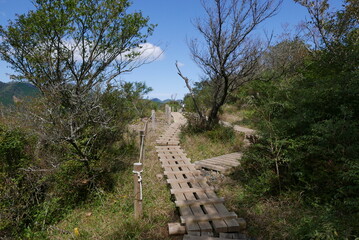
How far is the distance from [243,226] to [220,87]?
6.18 m

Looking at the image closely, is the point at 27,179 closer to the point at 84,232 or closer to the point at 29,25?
the point at 84,232

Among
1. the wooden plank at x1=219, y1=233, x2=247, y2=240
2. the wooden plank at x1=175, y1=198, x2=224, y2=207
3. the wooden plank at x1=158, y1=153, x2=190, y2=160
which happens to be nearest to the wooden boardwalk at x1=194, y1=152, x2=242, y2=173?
the wooden plank at x1=158, y1=153, x2=190, y2=160

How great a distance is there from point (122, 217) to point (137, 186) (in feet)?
2.74

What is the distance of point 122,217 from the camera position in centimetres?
359

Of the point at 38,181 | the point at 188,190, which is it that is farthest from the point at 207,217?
the point at 38,181

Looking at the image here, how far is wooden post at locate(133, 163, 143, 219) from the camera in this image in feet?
10.5

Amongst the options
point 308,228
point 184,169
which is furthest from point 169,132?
point 308,228

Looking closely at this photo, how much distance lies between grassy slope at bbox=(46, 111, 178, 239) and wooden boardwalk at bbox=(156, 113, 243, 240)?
268 mm

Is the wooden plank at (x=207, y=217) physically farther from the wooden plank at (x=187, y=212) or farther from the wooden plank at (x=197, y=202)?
the wooden plank at (x=197, y=202)

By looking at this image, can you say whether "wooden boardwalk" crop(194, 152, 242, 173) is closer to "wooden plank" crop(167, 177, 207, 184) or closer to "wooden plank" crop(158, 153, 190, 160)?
"wooden plank" crop(167, 177, 207, 184)

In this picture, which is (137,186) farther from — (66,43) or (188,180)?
(66,43)

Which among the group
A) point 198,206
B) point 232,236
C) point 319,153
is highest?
point 319,153

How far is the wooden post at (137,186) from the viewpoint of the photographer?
3.21m

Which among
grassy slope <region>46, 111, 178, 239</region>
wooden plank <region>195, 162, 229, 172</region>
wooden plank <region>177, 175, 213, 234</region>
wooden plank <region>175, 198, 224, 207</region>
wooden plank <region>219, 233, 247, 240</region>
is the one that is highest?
wooden plank <region>195, 162, 229, 172</region>
